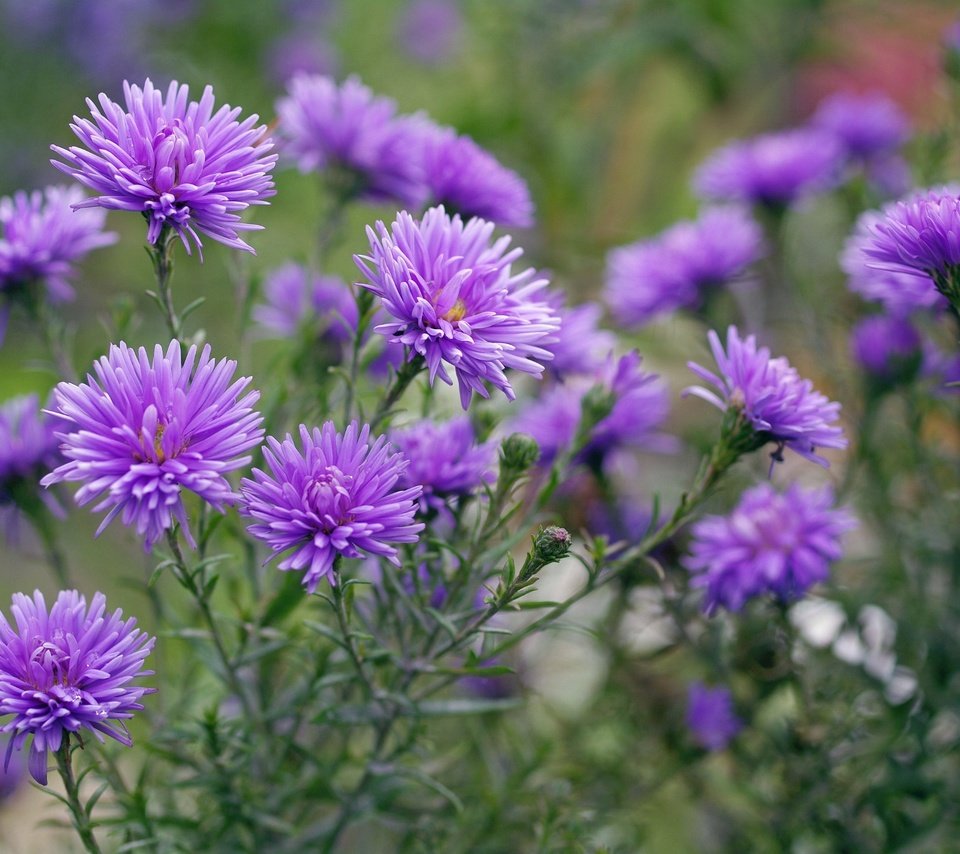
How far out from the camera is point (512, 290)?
20.3 inches

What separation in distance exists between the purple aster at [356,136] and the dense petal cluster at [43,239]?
142mm

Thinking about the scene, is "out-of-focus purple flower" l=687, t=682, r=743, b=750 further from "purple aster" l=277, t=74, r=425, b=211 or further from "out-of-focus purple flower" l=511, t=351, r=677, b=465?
"purple aster" l=277, t=74, r=425, b=211

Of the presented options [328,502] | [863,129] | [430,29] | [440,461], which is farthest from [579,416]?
[430,29]

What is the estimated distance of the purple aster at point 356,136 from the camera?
666 mm

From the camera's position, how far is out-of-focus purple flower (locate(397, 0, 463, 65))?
215cm

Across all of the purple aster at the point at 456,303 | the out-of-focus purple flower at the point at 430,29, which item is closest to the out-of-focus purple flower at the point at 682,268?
the purple aster at the point at 456,303

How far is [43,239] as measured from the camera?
60 centimetres

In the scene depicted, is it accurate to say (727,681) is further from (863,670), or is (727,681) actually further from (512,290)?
(512,290)

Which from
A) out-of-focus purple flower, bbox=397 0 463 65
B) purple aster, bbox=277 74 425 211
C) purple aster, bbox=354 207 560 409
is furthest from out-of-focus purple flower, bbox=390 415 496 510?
out-of-focus purple flower, bbox=397 0 463 65

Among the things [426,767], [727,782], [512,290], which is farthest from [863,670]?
[512,290]

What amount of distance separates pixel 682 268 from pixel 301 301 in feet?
0.95

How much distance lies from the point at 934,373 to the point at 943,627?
186 mm

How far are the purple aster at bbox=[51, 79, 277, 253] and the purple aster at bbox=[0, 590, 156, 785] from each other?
0.16m

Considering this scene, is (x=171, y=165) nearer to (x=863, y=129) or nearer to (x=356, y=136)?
(x=356, y=136)
